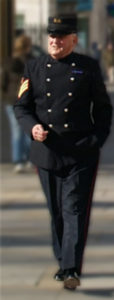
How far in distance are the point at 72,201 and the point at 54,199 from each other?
182mm

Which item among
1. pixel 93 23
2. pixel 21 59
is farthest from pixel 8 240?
pixel 93 23

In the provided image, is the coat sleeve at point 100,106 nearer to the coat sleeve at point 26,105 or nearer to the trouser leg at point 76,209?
the trouser leg at point 76,209

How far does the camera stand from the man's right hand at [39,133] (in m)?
5.48

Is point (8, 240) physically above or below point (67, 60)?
below

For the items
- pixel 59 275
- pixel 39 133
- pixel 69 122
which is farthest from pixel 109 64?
pixel 39 133

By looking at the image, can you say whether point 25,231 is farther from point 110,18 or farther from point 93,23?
point 110,18

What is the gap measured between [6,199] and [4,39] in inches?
334

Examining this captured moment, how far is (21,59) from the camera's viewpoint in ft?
35.7

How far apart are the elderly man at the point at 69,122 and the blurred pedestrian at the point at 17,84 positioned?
5.12 meters

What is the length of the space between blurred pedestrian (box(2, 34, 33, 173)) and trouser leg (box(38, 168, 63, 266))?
514 centimetres

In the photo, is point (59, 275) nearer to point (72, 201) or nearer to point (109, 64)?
point (72, 201)

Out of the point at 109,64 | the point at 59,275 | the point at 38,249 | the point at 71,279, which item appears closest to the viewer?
the point at 71,279

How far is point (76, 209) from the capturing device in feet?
18.5

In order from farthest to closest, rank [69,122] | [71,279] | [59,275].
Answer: [59,275] → [71,279] → [69,122]
